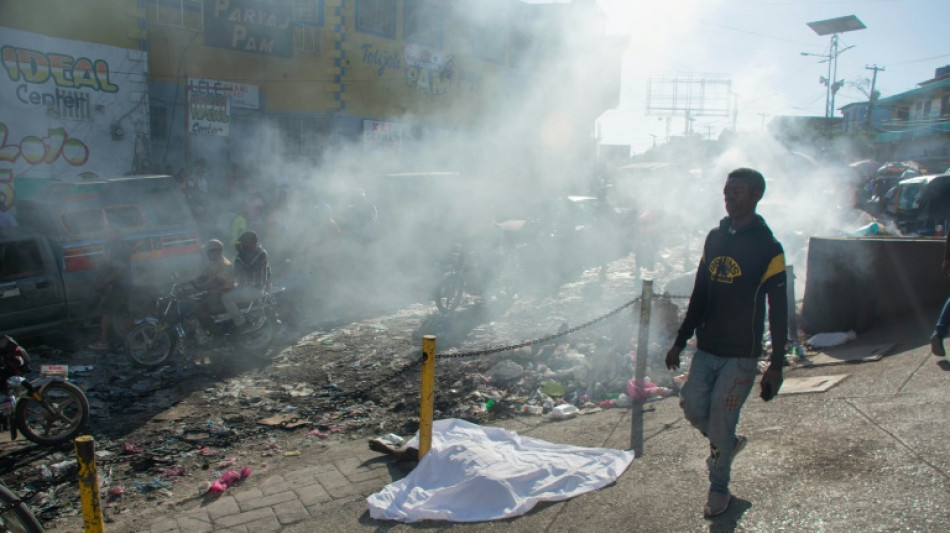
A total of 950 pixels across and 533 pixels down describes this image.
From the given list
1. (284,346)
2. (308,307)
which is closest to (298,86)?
(308,307)

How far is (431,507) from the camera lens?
3.50 metres

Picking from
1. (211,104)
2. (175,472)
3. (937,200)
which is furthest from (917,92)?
(175,472)

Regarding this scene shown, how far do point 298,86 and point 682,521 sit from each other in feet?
53.1

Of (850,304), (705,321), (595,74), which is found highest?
(595,74)

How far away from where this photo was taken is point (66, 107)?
40.6 ft

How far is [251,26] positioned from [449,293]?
33.9 ft

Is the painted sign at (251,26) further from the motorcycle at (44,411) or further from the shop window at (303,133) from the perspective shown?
the motorcycle at (44,411)

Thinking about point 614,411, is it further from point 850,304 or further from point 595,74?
point 595,74

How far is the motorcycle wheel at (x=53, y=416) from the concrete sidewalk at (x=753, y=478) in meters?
1.89

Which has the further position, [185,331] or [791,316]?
[791,316]

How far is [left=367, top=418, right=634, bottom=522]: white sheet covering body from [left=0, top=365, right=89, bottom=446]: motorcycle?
3.06 meters

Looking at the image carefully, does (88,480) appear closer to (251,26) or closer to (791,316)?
(791,316)

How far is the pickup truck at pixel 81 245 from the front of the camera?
6.92 meters

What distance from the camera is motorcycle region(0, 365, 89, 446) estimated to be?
4.88 meters
